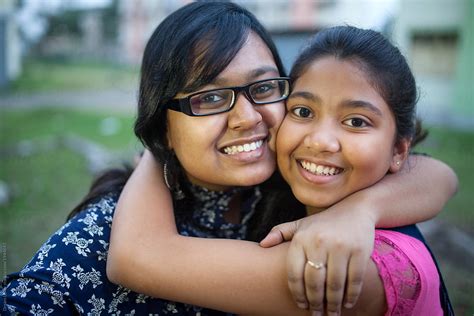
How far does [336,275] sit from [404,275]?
277 millimetres

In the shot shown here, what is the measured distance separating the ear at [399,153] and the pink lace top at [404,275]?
0.36 m

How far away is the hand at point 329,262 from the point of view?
1.41 metres

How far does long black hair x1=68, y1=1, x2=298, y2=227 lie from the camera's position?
1.93 m

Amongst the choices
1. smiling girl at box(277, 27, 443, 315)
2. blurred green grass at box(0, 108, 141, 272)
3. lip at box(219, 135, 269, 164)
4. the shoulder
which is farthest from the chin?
blurred green grass at box(0, 108, 141, 272)

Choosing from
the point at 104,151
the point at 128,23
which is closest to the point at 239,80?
the point at 104,151

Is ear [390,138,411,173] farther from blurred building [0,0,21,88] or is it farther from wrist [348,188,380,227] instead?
blurred building [0,0,21,88]

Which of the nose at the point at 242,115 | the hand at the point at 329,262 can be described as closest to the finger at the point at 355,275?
the hand at the point at 329,262

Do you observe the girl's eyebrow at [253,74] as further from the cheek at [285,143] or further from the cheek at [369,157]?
the cheek at [369,157]

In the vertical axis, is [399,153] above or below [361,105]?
below

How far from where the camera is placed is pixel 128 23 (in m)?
20.9

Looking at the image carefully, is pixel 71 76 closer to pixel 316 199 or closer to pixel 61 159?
pixel 61 159

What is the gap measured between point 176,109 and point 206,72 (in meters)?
0.21

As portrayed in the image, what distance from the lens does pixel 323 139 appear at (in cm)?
174

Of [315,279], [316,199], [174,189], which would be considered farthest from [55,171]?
[315,279]
